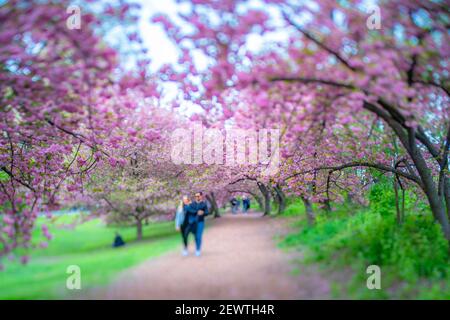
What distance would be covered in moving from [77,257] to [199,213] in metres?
1.85

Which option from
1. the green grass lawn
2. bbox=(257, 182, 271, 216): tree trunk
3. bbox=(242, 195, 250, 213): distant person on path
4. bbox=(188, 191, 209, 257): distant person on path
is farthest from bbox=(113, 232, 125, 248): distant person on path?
bbox=(257, 182, 271, 216): tree trunk

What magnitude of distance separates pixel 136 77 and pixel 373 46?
2.86 metres

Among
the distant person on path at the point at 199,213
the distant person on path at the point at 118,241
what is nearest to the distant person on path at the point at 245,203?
the distant person on path at the point at 199,213

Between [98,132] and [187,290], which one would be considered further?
[98,132]

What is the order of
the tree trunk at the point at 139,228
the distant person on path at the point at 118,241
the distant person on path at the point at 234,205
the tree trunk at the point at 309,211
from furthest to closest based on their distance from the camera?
the distant person on path at the point at 234,205 → the tree trunk at the point at 309,211 → the tree trunk at the point at 139,228 → the distant person on path at the point at 118,241

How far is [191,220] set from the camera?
19.3 feet

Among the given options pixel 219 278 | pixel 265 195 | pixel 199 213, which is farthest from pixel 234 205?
pixel 219 278

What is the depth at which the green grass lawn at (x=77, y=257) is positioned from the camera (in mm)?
5047

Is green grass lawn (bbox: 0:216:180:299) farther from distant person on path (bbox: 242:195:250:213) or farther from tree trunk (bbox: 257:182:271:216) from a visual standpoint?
tree trunk (bbox: 257:182:271:216)

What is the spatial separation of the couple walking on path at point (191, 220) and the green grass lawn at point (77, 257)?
140mm

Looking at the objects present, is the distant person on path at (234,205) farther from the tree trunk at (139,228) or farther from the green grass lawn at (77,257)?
the tree trunk at (139,228)

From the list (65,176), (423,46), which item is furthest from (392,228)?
(65,176)
